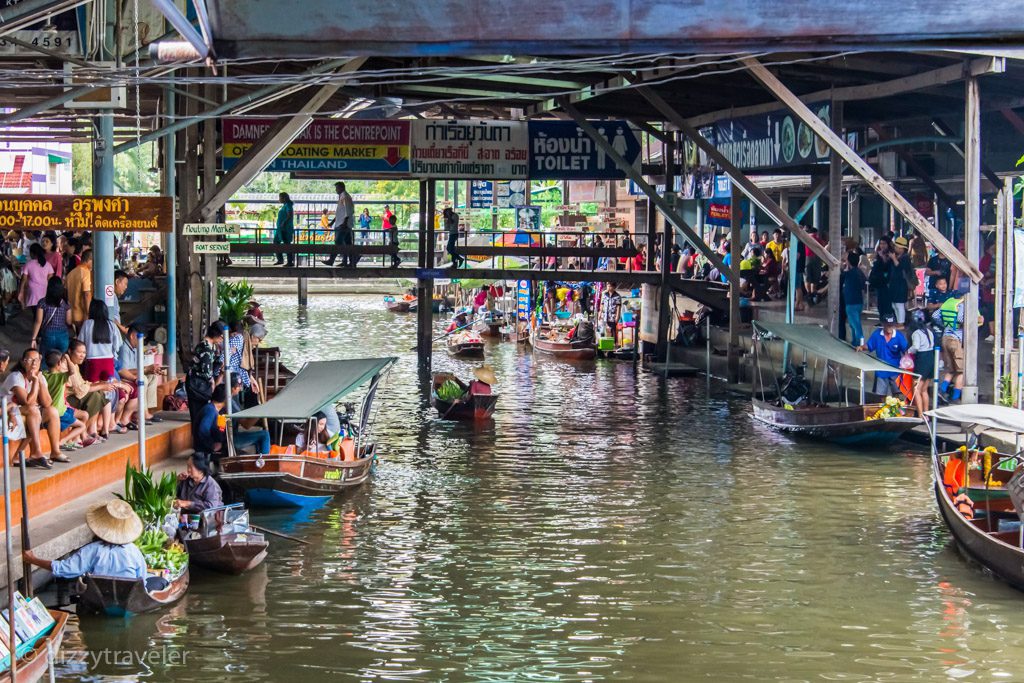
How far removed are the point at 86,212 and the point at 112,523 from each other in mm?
3869

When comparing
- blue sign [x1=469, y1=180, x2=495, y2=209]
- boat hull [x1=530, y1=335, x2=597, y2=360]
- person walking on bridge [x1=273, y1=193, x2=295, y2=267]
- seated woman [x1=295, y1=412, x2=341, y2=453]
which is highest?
blue sign [x1=469, y1=180, x2=495, y2=209]

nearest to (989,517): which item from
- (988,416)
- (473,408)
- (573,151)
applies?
(988,416)

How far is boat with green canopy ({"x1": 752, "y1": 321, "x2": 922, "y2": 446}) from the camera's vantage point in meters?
21.1

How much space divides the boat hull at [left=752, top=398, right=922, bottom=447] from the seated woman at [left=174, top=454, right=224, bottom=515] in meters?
10.9

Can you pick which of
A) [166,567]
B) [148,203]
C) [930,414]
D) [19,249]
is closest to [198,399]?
[148,203]

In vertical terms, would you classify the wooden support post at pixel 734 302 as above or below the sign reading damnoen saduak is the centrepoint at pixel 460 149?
below

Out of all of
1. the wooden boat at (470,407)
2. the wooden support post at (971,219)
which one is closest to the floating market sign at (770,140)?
the wooden support post at (971,219)

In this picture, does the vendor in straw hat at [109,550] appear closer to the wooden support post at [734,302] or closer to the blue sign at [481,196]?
the wooden support post at [734,302]

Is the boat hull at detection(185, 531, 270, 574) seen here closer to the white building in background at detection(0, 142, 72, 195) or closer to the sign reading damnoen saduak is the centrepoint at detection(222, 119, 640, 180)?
the sign reading damnoen saduak is the centrepoint at detection(222, 119, 640, 180)

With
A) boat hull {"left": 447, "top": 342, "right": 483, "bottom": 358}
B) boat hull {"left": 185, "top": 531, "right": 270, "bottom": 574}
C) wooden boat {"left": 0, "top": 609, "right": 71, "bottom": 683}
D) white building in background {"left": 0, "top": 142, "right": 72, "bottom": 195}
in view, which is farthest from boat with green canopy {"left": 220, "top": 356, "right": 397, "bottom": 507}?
white building in background {"left": 0, "top": 142, "right": 72, "bottom": 195}

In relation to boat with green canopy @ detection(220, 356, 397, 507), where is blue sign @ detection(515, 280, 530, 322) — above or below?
above

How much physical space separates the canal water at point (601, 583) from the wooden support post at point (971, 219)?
1.67m

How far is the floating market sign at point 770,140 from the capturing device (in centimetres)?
2353

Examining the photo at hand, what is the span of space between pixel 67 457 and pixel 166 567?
2.56m
